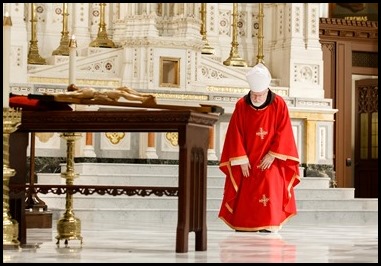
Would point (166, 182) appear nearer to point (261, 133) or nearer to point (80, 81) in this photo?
point (80, 81)

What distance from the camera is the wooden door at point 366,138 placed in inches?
688

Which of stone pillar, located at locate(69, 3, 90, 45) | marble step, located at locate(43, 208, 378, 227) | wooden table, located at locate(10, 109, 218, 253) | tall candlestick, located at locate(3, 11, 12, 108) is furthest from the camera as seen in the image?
stone pillar, located at locate(69, 3, 90, 45)

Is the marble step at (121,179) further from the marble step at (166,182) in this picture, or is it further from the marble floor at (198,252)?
the marble floor at (198,252)

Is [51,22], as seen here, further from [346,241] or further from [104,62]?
[346,241]

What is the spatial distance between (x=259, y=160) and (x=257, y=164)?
0.15 ft

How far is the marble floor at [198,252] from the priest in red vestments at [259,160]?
0.22 metres

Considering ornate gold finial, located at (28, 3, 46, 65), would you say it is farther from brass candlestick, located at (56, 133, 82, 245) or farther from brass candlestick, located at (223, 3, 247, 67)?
brass candlestick, located at (56, 133, 82, 245)

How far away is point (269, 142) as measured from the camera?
996cm

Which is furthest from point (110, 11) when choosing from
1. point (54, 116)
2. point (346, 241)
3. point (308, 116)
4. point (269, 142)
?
point (54, 116)

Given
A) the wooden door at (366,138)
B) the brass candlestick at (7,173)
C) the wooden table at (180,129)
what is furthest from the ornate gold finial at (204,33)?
the brass candlestick at (7,173)

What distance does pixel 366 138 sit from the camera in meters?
17.6

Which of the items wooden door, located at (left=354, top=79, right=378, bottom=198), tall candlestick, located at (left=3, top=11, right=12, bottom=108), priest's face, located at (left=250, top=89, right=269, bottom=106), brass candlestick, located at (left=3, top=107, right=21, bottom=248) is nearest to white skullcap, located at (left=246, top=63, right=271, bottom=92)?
priest's face, located at (left=250, top=89, right=269, bottom=106)

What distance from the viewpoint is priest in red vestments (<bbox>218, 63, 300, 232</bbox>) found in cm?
988

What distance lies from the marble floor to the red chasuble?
0.21 meters
